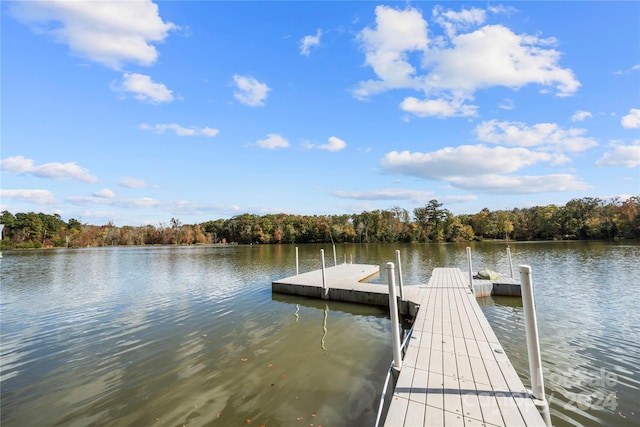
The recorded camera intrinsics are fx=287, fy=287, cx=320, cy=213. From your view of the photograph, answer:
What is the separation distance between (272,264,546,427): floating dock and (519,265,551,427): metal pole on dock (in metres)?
A: 0.09

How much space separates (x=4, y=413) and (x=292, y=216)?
63.8m

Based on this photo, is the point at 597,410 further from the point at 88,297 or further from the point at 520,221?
the point at 520,221

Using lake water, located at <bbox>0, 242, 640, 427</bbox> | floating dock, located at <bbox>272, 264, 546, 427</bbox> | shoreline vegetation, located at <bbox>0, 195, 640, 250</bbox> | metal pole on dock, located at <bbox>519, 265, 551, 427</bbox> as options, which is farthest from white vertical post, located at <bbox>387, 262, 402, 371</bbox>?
shoreline vegetation, located at <bbox>0, 195, 640, 250</bbox>

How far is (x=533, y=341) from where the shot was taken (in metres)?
2.73

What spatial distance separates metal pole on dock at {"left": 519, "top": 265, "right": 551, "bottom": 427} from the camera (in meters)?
2.58

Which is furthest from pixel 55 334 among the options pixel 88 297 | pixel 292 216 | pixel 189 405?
pixel 292 216

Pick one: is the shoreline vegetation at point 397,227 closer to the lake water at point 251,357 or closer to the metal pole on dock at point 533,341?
the lake water at point 251,357

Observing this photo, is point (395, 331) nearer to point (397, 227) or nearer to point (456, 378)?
point (456, 378)

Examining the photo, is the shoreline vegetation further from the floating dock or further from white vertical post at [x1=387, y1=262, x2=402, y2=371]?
white vertical post at [x1=387, y1=262, x2=402, y2=371]

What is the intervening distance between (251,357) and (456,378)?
11.3 feet

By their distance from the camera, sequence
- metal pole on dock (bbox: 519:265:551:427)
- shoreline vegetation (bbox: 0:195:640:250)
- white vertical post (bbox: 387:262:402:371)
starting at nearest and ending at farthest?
1. metal pole on dock (bbox: 519:265:551:427)
2. white vertical post (bbox: 387:262:402:371)
3. shoreline vegetation (bbox: 0:195:640:250)

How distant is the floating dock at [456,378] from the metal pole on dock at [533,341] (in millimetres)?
93

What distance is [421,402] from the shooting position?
2.85 m

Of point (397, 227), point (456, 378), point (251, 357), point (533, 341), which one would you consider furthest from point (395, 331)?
point (397, 227)
